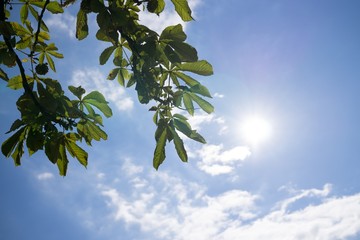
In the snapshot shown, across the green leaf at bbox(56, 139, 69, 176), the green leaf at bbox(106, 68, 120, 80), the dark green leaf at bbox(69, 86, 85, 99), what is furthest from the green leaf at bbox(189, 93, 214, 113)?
the green leaf at bbox(56, 139, 69, 176)

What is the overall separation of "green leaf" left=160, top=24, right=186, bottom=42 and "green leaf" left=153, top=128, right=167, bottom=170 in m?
0.67

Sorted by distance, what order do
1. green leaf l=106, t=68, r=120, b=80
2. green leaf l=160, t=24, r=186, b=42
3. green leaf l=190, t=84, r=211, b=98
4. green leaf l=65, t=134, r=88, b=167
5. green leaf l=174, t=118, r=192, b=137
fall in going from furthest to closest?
green leaf l=106, t=68, r=120, b=80, green leaf l=65, t=134, r=88, b=167, green leaf l=190, t=84, r=211, b=98, green leaf l=174, t=118, r=192, b=137, green leaf l=160, t=24, r=186, b=42

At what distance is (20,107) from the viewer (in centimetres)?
205

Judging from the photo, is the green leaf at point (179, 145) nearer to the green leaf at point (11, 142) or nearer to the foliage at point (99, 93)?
the foliage at point (99, 93)

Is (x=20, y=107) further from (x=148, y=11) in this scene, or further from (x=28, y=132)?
(x=148, y=11)

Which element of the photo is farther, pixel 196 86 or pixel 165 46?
pixel 196 86

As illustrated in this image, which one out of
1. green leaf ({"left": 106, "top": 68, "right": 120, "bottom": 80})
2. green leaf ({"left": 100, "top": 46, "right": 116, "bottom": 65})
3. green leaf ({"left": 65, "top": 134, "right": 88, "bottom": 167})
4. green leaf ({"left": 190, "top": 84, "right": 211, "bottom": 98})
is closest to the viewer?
green leaf ({"left": 190, "top": 84, "right": 211, "bottom": 98})

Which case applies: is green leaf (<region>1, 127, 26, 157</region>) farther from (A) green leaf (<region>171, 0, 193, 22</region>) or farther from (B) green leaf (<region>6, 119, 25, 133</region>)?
(A) green leaf (<region>171, 0, 193, 22</region>)

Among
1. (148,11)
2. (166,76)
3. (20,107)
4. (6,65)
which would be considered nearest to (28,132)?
(20,107)

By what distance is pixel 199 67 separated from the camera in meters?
2.09

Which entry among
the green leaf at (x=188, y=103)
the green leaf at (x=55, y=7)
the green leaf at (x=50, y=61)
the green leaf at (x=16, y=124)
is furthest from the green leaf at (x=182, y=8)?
the green leaf at (x=50, y=61)

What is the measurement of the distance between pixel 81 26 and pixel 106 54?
33 cm

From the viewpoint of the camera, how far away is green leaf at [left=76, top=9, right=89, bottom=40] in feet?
6.93

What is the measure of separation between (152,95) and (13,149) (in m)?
1.21
